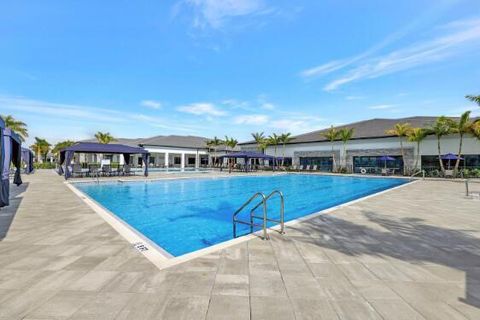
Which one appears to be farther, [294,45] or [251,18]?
[294,45]

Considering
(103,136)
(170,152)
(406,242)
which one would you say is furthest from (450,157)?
(103,136)

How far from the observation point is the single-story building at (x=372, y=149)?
23.9 m

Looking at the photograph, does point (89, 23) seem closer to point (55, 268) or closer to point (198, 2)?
point (198, 2)

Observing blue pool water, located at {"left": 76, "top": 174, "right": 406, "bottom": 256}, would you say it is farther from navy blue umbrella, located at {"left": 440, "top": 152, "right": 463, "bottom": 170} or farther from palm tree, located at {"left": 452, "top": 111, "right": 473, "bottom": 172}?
navy blue umbrella, located at {"left": 440, "top": 152, "right": 463, "bottom": 170}

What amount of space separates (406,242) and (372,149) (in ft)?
90.5

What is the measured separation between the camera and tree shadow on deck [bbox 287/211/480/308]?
3.86 meters

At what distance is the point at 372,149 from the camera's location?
29.4 meters

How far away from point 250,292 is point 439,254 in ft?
11.6

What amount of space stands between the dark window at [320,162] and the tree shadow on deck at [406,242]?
91.3 ft

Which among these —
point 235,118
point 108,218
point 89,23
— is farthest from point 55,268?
point 235,118

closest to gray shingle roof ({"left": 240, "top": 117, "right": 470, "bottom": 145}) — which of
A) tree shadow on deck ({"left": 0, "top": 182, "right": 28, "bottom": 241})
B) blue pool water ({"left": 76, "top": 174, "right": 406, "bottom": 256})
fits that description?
blue pool water ({"left": 76, "top": 174, "right": 406, "bottom": 256})

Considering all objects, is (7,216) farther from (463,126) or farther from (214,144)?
(214,144)

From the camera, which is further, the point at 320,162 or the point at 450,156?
the point at 320,162

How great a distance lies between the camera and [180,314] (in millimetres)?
2471
